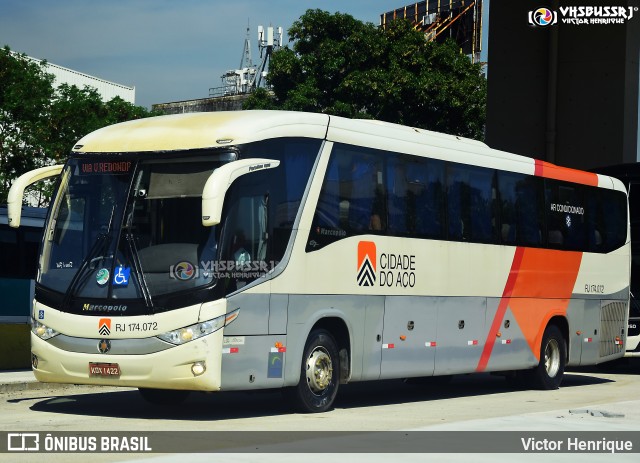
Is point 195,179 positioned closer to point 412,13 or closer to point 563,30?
point 563,30

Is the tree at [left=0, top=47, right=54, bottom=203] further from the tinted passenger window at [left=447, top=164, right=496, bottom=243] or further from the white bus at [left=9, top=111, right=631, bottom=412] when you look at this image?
the white bus at [left=9, top=111, right=631, bottom=412]

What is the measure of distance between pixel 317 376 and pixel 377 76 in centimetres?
3295

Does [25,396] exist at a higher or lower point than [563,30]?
lower

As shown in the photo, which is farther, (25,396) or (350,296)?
(25,396)

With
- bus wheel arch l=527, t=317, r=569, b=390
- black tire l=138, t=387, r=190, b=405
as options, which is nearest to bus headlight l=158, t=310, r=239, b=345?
black tire l=138, t=387, r=190, b=405

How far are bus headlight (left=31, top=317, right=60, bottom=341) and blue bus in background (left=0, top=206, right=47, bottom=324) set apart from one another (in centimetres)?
1077

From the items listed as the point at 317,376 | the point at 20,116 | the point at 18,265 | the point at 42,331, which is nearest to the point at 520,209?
the point at 317,376

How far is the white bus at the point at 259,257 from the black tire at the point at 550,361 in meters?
2.23

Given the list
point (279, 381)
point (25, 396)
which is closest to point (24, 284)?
point (25, 396)

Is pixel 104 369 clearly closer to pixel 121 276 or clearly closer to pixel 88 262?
pixel 121 276

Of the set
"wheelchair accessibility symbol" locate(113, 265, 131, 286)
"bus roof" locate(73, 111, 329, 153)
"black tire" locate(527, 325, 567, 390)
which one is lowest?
"black tire" locate(527, 325, 567, 390)

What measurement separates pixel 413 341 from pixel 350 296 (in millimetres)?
1753

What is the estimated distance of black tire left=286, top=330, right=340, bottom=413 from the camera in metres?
14.1

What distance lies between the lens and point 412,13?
3287 inches
